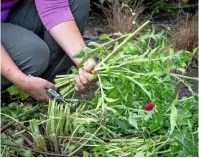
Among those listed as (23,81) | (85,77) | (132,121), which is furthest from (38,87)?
(132,121)

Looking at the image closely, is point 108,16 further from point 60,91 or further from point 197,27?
point 60,91

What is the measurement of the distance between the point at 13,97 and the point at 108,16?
4.16ft

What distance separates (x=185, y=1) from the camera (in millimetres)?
3652

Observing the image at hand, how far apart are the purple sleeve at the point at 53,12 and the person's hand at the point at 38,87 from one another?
275 millimetres

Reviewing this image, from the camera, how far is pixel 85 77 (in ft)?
5.50

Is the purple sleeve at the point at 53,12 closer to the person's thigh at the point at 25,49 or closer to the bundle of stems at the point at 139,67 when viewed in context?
the person's thigh at the point at 25,49

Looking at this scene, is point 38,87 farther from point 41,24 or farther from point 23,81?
point 41,24

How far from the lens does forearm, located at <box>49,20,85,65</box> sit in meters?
2.00

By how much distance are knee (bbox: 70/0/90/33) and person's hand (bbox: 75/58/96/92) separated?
0.55m

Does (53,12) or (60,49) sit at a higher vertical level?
(53,12)

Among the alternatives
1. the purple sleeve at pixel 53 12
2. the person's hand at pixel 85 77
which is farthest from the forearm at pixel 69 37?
the person's hand at pixel 85 77

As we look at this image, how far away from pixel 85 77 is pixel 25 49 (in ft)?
1.55

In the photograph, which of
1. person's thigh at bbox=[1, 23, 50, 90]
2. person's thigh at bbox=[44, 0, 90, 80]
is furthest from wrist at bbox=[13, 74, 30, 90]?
person's thigh at bbox=[44, 0, 90, 80]

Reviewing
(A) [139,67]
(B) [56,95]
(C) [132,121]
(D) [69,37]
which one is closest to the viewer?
(C) [132,121]
